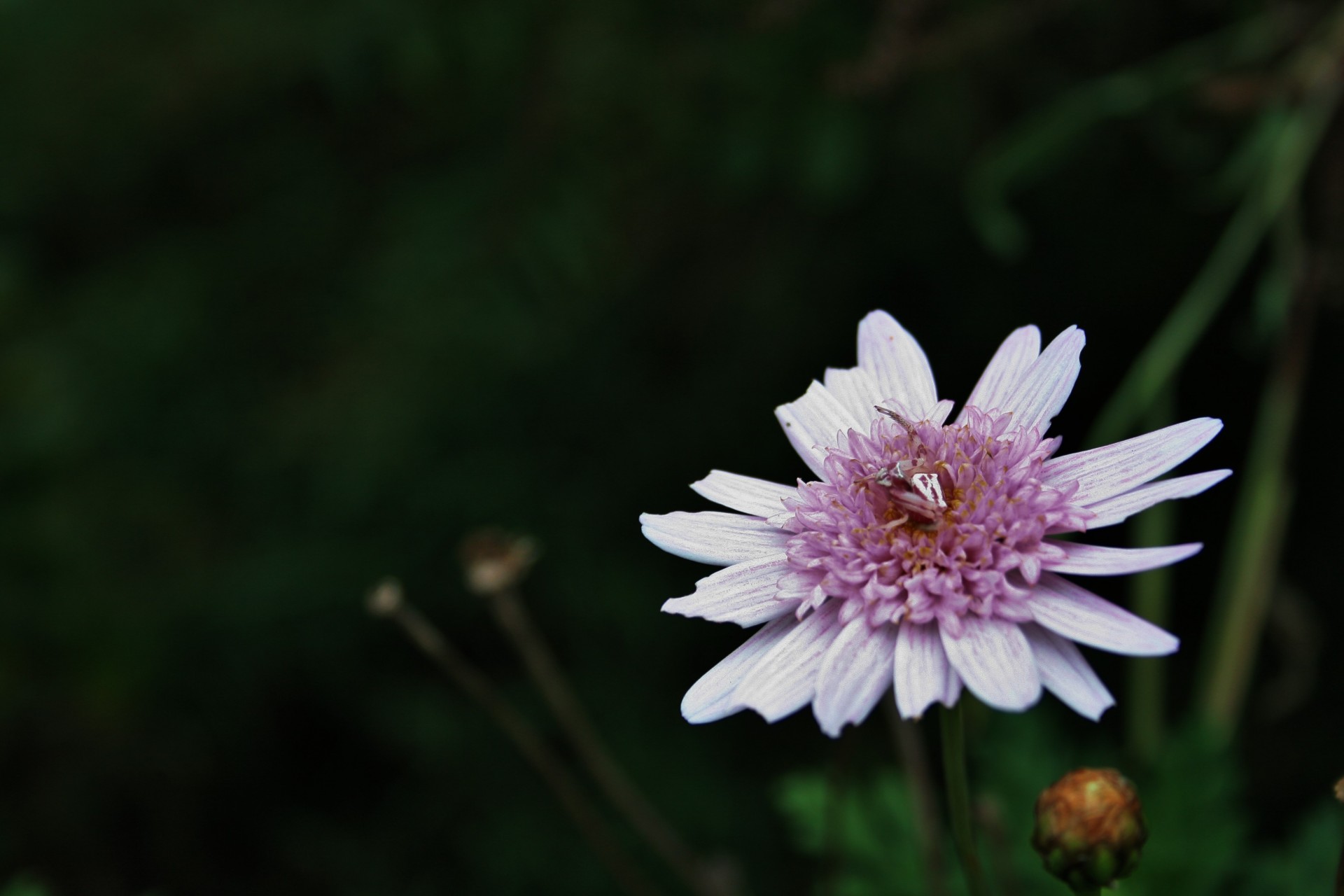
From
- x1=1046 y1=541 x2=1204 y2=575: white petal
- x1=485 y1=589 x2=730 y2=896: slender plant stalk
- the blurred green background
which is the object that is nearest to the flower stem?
x1=1046 y1=541 x2=1204 y2=575: white petal

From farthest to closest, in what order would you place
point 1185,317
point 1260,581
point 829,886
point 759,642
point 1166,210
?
point 1166,210 < point 1185,317 < point 1260,581 < point 829,886 < point 759,642

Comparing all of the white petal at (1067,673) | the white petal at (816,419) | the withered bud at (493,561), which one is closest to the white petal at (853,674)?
the white petal at (1067,673)

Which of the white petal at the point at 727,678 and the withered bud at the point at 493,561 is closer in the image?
the white petal at the point at 727,678

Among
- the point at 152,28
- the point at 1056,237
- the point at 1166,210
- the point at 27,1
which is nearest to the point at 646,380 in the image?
the point at 1056,237

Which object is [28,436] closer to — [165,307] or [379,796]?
[165,307]

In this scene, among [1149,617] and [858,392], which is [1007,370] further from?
[1149,617]

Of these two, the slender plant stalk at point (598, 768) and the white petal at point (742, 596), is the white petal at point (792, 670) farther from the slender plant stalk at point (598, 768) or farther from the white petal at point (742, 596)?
the slender plant stalk at point (598, 768)

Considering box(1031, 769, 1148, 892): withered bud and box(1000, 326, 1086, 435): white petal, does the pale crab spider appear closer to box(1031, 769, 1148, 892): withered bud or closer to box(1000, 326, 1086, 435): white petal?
box(1000, 326, 1086, 435): white petal
